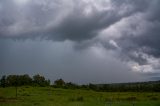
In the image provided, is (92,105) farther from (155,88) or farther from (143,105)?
(155,88)

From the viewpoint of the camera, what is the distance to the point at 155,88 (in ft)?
484

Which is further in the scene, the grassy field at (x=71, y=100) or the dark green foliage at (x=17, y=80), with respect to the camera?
the dark green foliage at (x=17, y=80)

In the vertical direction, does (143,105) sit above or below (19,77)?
below

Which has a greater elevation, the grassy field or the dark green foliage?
the dark green foliage

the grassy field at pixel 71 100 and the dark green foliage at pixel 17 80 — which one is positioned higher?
the dark green foliage at pixel 17 80

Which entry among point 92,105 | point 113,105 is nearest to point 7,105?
point 92,105

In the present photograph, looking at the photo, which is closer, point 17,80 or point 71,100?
point 71,100

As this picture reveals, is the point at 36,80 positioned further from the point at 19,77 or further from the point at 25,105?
the point at 25,105

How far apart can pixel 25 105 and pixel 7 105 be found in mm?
2873

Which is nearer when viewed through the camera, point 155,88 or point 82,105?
point 82,105

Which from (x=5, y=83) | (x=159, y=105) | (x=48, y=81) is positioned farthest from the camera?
(x=48, y=81)

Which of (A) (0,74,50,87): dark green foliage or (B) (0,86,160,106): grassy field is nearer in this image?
(B) (0,86,160,106): grassy field

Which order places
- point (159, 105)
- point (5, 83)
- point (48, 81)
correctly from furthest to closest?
point (48, 81) < point (5, 83) < point (159, 105)

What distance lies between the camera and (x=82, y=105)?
4988 centimetres
